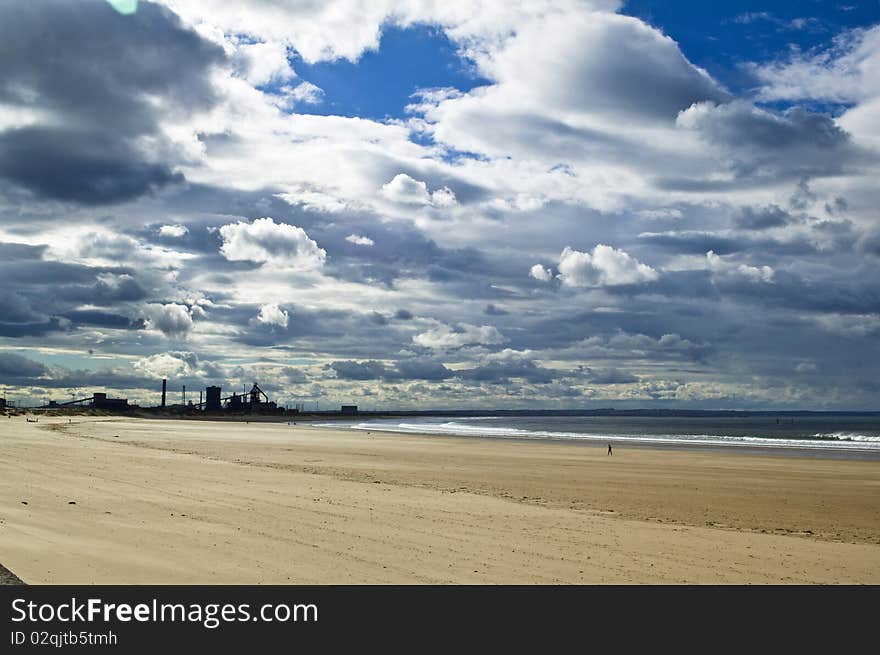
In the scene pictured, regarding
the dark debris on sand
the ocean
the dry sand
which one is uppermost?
the dark debris on sand

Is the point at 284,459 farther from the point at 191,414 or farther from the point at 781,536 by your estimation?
the point at 191,414

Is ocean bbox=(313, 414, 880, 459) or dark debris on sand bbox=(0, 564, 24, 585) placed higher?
dark debris on sand bbox=(0, 564, 24, 585)

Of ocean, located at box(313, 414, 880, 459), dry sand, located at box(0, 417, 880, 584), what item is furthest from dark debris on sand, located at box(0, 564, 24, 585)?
ocean, located at box(313, 414, 880, 459)

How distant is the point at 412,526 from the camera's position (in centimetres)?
1438

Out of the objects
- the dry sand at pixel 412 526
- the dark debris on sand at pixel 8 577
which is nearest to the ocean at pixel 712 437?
the dry sand at pixel 412 526

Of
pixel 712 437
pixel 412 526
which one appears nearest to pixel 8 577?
pixel 412 526

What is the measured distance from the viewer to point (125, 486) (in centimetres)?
1912

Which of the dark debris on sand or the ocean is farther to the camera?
the ocean

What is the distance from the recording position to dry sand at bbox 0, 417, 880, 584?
10414mm

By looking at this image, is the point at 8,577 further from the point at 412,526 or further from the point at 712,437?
the point at 712,437

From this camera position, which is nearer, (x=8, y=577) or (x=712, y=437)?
(x=8, y=577)

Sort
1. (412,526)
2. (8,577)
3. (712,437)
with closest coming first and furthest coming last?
1. (8,577)
2. (412,526)
3. (712,437)

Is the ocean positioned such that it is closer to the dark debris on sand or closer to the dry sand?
the dry sand
